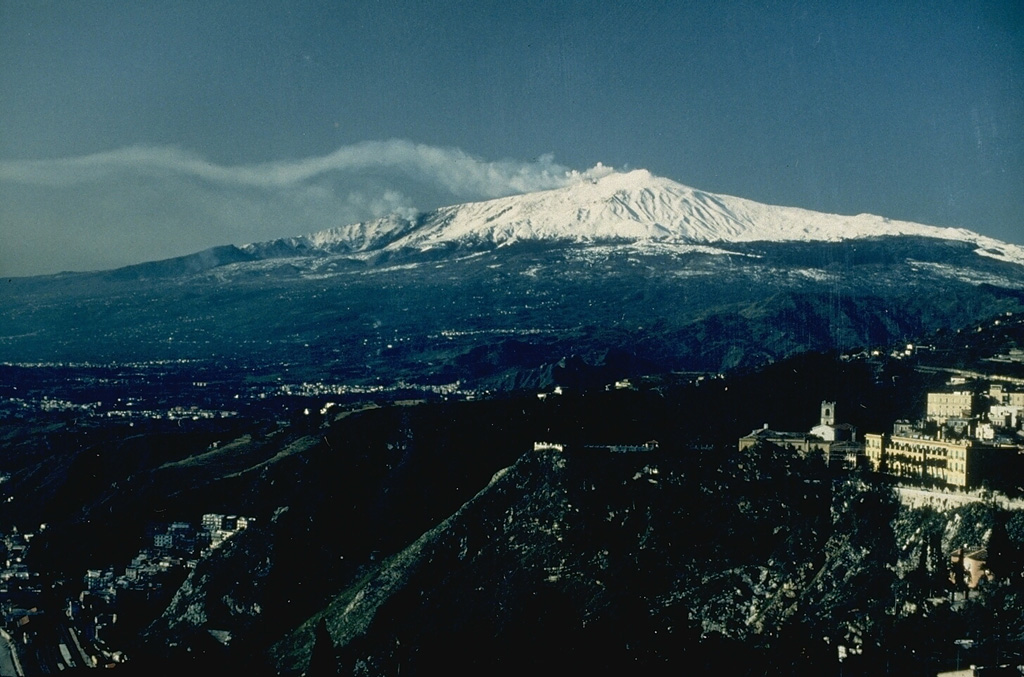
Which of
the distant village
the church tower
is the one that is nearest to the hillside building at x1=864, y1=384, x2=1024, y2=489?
the church tower

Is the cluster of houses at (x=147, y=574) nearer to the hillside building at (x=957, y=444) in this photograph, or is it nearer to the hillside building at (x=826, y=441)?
the hillside building at (x=826, y=441)

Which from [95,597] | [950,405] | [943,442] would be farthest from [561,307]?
[943,442]

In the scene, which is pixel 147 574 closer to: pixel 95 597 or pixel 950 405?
pixel 95 597

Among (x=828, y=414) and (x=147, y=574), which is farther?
(x=147, y=574)

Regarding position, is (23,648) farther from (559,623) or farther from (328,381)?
(328,381)

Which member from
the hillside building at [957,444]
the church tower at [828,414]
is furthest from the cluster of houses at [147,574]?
the hillside building at [957,444]

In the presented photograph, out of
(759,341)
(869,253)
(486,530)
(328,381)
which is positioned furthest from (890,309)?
(486,530)
